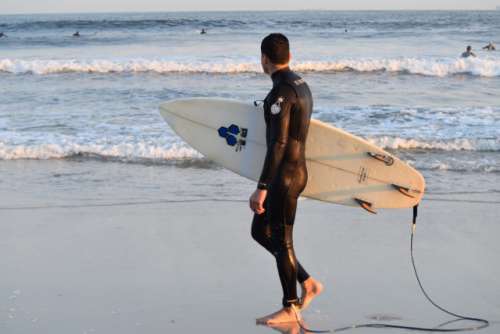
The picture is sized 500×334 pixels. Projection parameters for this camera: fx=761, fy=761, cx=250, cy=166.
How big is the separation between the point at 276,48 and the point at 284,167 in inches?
22.7

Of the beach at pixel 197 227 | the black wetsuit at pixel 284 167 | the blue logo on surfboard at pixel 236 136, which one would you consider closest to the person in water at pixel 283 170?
the black wetsuit at pixel 284 167

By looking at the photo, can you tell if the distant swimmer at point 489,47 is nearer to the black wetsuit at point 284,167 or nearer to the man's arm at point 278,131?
the black wetsuit at point 284,167

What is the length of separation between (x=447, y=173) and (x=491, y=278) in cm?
314

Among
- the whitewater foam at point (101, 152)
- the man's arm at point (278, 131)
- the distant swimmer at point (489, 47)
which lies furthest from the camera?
the distant swimmer at point (489, 47)

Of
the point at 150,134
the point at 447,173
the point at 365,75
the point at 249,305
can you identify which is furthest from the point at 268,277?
the point at 365,75

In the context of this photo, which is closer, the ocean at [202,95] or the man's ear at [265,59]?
the man's ear at [265,59]

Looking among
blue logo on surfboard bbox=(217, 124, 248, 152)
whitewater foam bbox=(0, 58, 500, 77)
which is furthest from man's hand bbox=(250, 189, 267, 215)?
whitewater foam bbox=(0, 58, 500, 77)

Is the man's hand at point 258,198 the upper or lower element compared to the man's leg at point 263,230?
upper

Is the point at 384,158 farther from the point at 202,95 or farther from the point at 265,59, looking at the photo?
the point at 202,95

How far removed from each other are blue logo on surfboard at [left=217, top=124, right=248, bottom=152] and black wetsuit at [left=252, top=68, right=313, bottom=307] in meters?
0.86

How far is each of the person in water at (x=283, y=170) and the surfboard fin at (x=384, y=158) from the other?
2.58 feet

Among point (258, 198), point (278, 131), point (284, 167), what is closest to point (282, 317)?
point (258, 198)

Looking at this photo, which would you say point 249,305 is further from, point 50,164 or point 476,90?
point 476,90

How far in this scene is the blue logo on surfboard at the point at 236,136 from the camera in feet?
15.1
